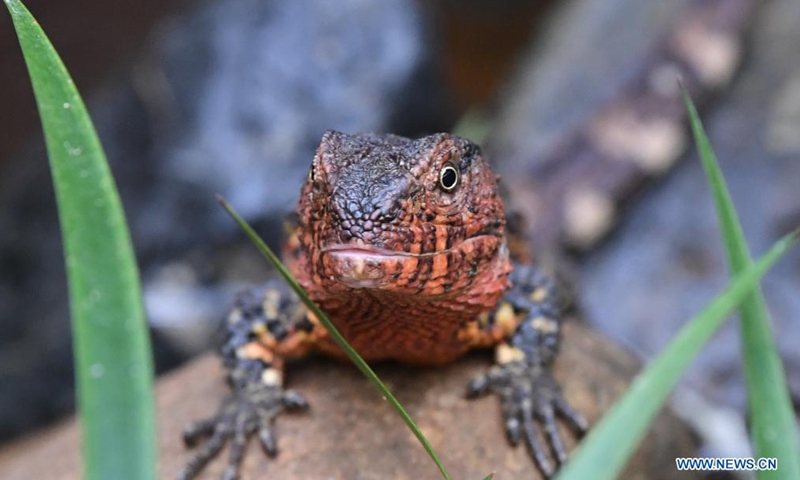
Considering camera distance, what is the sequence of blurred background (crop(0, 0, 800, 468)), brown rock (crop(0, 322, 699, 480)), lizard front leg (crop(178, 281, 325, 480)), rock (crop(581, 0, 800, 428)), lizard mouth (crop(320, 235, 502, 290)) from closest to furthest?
lizard mouth (crop(320, 235, 502, 290))
brown rock (crop(0, 322, 699, 480))
lizard front leg (crop(178, 281, 325, 480))
rock (crop(581, 0, 800, 428))
blurred background (crop(0, 0, 800, 468))

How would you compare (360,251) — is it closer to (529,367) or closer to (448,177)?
(448,177)

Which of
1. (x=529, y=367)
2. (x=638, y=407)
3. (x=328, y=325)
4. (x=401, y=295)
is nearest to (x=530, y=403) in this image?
(x=529, y=367)

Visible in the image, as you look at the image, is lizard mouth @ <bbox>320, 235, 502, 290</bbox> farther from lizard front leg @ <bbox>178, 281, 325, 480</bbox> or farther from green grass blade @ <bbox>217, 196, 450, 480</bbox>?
lizard front leg @ <bbox>178, 281, 325, 480</bbox>

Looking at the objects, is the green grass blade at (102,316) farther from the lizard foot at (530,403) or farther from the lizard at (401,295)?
the lizard foot at (530,403)

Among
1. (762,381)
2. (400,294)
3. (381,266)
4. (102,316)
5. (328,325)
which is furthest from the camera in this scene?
(400,294)

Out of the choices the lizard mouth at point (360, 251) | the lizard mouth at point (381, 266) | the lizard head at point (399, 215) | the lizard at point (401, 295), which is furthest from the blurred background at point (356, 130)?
the lizard mouth at point (360, 251)

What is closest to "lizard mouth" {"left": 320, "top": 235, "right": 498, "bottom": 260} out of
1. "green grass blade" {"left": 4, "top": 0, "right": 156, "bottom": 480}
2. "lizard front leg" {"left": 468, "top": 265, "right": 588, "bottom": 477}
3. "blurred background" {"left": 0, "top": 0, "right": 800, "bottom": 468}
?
"green grass blade" {"left": 4, "top": 0, "right": 156, "bottom": 480}
